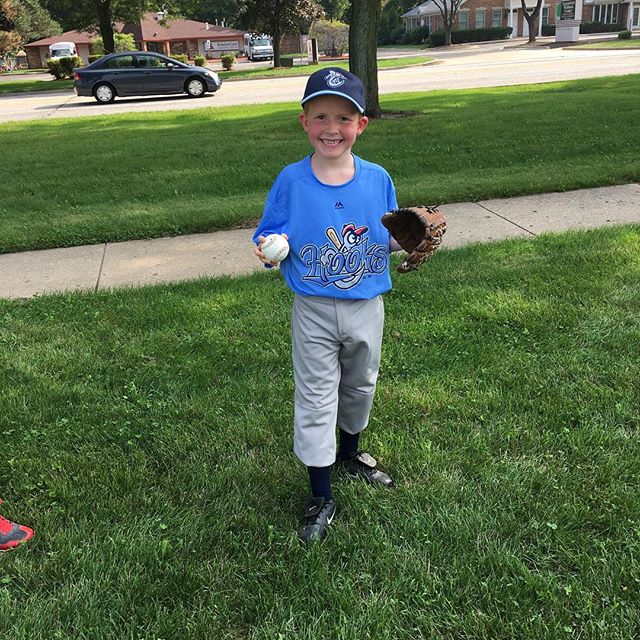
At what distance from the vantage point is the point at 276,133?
10.2 meters

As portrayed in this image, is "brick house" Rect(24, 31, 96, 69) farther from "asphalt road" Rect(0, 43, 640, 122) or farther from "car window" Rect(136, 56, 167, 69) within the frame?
"car window" Rect(136, 56, 167, 69)

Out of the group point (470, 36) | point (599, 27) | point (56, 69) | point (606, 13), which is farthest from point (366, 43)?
point (606, 13)

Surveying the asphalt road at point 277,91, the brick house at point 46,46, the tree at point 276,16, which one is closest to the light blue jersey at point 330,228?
the asphalt road at point 277,91

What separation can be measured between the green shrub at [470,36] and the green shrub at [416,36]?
20.2 ft

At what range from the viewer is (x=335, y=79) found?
2.21 metres

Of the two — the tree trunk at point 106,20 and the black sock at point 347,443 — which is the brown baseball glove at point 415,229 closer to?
the black sock at point 347,443

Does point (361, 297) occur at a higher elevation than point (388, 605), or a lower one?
higher

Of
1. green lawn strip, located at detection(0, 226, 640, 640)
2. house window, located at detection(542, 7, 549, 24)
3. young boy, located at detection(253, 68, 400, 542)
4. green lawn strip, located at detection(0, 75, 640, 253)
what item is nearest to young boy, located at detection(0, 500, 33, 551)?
green lawn strip, located at detection(0, 226, 640, 640)

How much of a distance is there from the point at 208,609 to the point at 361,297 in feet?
3.74

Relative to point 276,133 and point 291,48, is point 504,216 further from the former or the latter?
point 291,48

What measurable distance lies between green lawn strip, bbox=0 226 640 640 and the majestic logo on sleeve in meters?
0.88

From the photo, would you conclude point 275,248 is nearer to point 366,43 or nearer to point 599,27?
point 366,43

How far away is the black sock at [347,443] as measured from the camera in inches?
108

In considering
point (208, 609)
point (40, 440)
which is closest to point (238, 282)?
point (40, 440)
